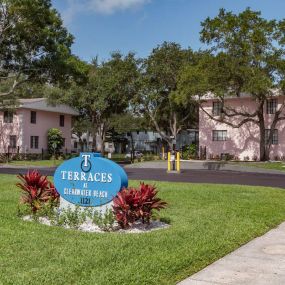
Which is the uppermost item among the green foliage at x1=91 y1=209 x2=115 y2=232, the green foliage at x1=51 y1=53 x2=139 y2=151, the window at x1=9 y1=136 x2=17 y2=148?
the green foliage at x1=51 y1=53 x2=139 y2=151

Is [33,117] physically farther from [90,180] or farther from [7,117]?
[90,180]

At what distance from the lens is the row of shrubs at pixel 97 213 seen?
8359 millimetres

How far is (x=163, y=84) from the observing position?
45.3 metres

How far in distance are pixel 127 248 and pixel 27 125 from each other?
44.5m

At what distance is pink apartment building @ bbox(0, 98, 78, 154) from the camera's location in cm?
4928

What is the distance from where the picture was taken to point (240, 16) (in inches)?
1302

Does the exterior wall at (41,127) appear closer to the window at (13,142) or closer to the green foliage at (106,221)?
the window at (13,142)

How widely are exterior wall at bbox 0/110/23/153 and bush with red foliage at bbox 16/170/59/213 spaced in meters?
40.5

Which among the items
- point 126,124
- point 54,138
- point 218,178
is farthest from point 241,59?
point 126,124

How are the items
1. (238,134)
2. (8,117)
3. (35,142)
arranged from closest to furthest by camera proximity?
(238,134), (8,117), (35,142)

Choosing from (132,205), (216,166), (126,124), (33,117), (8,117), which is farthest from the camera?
(126,124)

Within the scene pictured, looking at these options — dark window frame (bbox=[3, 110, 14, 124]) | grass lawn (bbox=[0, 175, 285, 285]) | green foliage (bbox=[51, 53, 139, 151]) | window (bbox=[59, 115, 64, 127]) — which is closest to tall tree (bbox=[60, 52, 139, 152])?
green foliage (bbox=[51, 53, 139, 151])

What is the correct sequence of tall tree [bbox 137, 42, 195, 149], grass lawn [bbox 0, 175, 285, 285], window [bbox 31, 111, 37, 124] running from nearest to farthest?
grass lawn [bbox 0, 175, 285, 285] < tall tree [bbox 137, 42, 195, 149] < window [bbox 31, 111, 37, 124]

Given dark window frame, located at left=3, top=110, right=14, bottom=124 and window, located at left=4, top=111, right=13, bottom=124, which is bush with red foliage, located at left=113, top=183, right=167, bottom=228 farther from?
window, located at left=4, top=111, right=13, bottom=124
